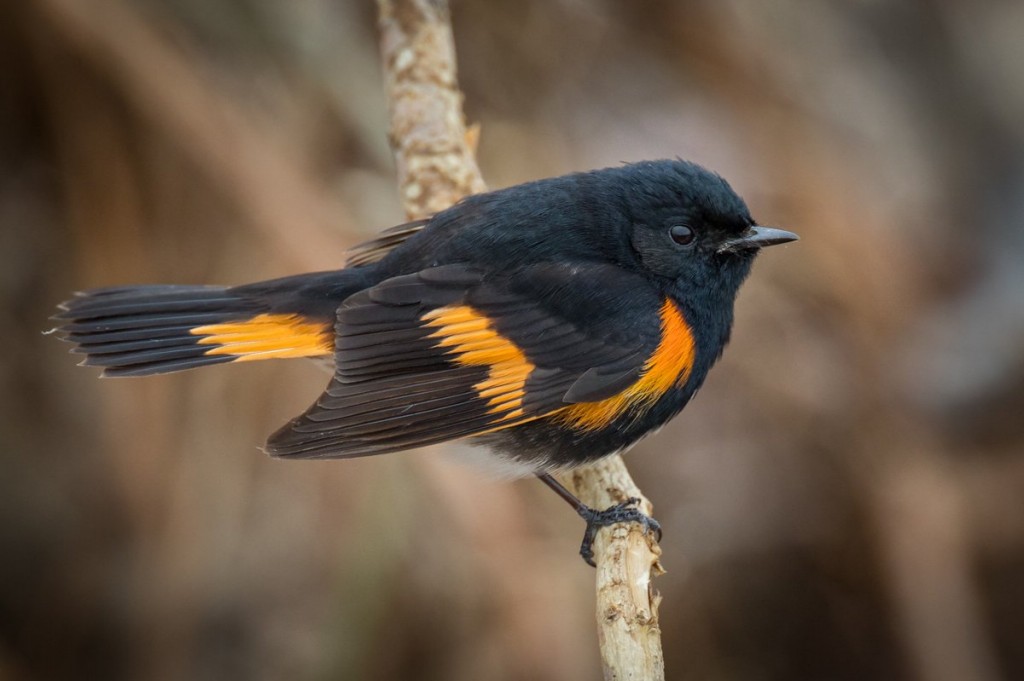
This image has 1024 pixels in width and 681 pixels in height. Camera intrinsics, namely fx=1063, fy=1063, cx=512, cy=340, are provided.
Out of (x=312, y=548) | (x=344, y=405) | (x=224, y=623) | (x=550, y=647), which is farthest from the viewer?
(x=224, y=623)

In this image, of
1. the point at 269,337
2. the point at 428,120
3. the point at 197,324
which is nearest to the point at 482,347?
the point at 269,337

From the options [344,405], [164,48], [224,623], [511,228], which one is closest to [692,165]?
[511,228]

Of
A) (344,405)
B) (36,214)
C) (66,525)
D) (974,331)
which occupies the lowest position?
(344,405)

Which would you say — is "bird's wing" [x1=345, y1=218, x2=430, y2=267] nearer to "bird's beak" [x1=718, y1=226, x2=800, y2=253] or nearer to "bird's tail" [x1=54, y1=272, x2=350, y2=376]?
"bird's tail" [x1=54, y1=272, x2=350, y2=376]

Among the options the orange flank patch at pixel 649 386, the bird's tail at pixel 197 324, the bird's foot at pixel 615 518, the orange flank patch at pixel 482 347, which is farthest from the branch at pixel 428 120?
the bird's tail at pixel 197 324

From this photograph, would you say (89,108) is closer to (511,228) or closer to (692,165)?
(511,228)

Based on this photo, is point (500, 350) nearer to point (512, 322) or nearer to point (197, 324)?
Result: point (512, 322)

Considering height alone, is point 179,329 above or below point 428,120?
below
